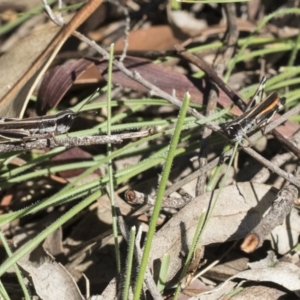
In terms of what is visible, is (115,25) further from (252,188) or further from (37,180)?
(252,188)

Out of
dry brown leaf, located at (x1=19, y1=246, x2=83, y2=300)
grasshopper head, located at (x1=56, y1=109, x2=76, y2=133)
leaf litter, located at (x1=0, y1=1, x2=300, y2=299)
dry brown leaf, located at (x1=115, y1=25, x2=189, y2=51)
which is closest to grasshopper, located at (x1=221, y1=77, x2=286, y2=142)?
leaf litter, located at (x1=0, y1=1, x2=300, y2=299)

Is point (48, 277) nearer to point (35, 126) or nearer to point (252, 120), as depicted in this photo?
point (35, 126)

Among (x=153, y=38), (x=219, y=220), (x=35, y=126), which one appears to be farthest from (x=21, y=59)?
(x=219, y=220)

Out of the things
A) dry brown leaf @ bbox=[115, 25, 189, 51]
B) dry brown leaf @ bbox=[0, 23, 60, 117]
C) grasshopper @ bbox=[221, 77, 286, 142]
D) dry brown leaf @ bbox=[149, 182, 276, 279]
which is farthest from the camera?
dry brown leaf @ bbox=[115, 25, 189, 51]

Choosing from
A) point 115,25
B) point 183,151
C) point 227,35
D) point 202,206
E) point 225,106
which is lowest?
point 202,206

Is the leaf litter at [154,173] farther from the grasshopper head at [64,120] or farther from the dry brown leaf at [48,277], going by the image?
the grasshopper head at [64,120]

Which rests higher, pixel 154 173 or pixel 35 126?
pixel 35 126

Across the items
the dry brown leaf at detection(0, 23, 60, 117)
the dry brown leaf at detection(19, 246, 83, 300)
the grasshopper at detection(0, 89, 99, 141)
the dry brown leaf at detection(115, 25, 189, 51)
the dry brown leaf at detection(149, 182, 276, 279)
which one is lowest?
the dry brown leaf at detection(19, 246, 83, 300)

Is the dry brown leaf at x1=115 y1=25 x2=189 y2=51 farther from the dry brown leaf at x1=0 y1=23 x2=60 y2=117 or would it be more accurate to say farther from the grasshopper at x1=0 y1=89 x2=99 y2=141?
the grasshopper at x1=0 y1=89 x2=99 y2=141

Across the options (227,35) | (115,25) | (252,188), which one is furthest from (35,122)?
(115,25)

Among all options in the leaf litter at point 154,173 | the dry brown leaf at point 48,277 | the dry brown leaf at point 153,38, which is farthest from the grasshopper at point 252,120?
the dry brown leaf at point 153,38

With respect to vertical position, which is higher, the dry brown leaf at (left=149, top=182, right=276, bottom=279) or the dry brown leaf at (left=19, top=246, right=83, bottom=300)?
the dry brown leaf at (left=149, top=182, right=276, bottom=279)
